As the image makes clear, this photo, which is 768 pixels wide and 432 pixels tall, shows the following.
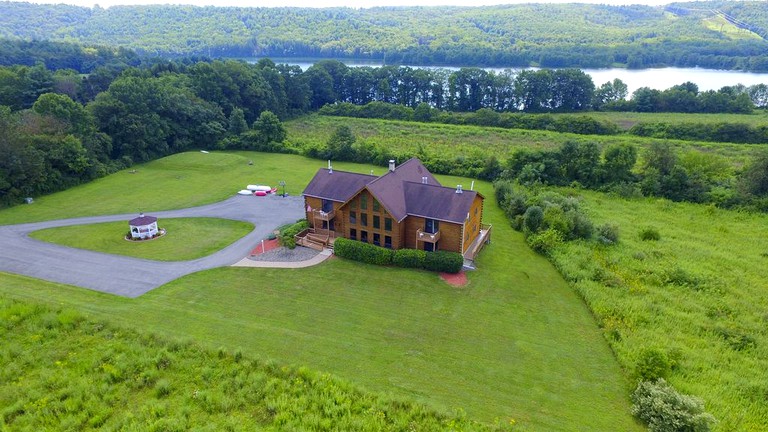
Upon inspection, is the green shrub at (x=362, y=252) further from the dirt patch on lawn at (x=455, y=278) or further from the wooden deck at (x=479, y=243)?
the wooden deck at (x=479, y=243)

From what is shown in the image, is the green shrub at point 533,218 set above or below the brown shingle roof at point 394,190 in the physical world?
below

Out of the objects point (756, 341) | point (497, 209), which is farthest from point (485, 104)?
point (756, 341)

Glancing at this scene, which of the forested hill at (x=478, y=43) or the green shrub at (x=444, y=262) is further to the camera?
the forested hill at (x=478, y=43)

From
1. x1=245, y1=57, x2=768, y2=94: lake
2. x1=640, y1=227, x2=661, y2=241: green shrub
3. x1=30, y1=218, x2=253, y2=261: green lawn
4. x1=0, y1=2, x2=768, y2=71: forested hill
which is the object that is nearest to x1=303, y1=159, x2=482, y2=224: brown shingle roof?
x1=30, y1=218, x2=253, y2=261: green lawn

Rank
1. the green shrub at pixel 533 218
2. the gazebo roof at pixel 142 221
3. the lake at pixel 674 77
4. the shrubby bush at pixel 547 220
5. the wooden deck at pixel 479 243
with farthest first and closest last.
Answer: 1. the lake at pixel 674 77
2. the green shrub at pixel 533 218
3. the gazebo roof at pixel 142 221
4. the shrubby bush at pixel 547 220
5. the wooden deck at pixel 479 243

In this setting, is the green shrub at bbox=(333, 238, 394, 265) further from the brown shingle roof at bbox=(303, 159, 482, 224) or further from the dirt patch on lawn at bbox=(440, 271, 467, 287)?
the dirt patch on lawn at bbox=(440, 271, 467, 287)

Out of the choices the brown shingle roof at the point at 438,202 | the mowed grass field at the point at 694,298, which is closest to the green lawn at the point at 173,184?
the brown shingle roof at the point at 438,202
